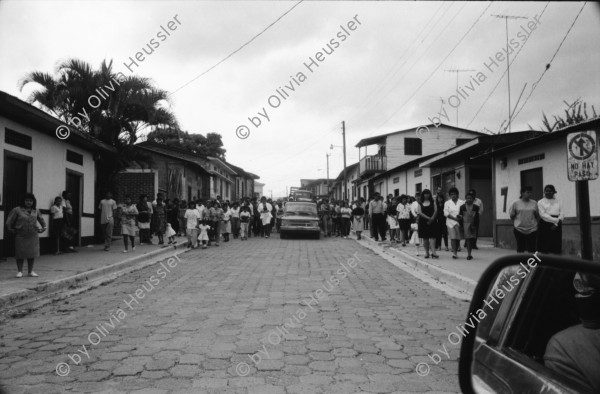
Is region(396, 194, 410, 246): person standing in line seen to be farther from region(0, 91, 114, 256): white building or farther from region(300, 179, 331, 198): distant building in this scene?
region(300, 179, 331, 198): distant building

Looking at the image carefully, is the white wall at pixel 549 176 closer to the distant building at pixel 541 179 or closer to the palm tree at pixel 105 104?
the distant building at pixel 541 179

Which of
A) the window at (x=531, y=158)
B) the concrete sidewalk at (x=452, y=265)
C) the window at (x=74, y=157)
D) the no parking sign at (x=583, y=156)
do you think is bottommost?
the concrete sidewalk at (x=452, y=265)

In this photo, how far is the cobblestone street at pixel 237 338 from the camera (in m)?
3.76

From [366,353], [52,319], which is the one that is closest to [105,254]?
[52,319]

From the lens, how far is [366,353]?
14.8ft

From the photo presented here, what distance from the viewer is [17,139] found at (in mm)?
11977

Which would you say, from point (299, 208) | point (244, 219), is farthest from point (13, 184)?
point (299, 208)

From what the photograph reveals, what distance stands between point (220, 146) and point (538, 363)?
51.5 m

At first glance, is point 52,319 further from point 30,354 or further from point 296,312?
point 296,312

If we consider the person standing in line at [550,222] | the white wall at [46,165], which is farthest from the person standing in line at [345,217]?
the person standing in line at [550,222]

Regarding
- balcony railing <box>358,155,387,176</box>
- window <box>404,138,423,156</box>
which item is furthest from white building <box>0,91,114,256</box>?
window <box>404,138,423,156</box>

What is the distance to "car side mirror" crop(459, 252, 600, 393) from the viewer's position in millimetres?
1518

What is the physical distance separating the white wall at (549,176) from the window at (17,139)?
1368cm

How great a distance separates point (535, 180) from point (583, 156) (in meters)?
8.31
